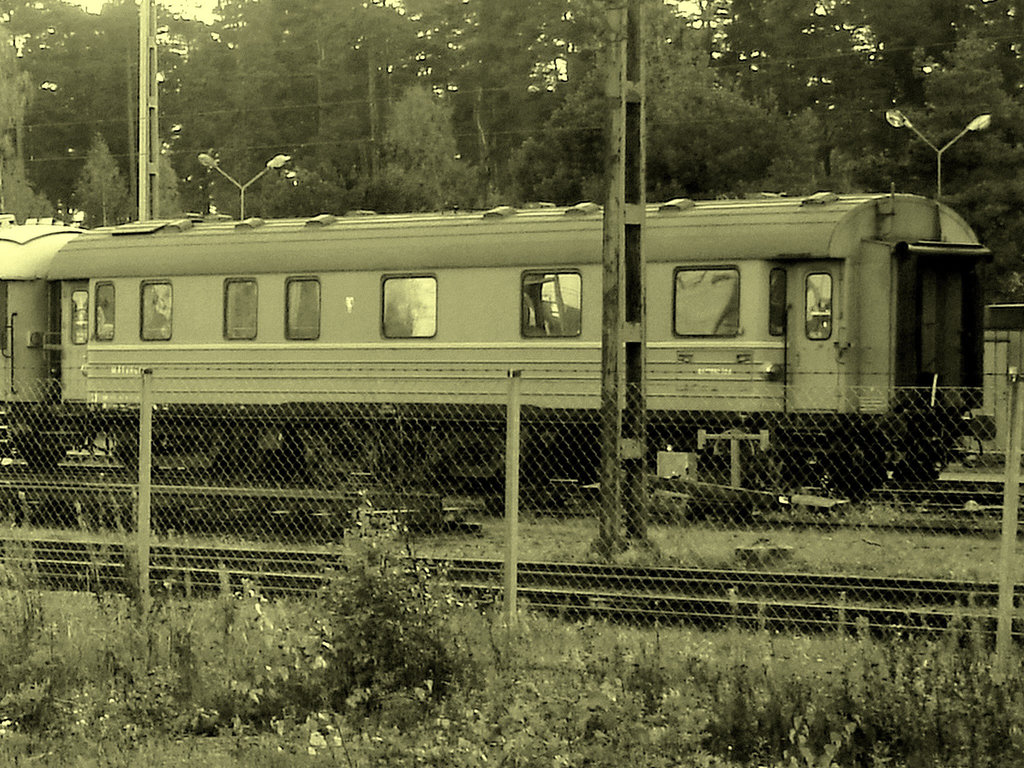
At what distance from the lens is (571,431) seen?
786 inches

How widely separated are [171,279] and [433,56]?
50.3 metres

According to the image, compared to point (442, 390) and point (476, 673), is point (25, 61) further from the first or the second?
Result: point (476, 673)

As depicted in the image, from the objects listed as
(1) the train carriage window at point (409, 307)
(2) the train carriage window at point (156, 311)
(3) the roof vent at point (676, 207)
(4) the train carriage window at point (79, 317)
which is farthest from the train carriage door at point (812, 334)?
(4) the train carriage window at point (79, 317)

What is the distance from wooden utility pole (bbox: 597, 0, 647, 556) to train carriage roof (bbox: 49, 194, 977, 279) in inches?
132

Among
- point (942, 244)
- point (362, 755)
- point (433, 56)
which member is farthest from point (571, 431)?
point (433, 56)

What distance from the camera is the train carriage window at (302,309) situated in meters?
21.7

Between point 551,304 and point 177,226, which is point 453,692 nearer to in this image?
point 551,304

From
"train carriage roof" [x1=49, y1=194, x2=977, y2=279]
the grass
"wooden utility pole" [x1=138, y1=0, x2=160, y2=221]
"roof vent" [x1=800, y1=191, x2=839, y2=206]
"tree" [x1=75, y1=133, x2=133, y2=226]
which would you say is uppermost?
"tree" [x1=75, y1=133, x2=133, y2=226]

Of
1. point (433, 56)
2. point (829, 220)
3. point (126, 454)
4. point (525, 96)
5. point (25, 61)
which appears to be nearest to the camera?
point (829, 220)

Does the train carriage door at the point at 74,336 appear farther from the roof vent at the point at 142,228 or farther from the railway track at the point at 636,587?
the railway track at the point at 636,587

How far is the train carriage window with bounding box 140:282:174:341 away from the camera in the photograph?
22766mm

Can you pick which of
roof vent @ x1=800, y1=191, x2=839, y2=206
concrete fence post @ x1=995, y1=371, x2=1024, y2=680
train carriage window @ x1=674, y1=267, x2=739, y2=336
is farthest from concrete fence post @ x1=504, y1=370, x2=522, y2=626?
roof vent @ x1=800, y1=191, x2=839, y2=206

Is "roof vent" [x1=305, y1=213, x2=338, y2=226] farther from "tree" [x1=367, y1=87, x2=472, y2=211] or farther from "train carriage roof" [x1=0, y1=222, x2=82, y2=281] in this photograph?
"tree" [x1=367, y1=87, x2=472, y2=211]

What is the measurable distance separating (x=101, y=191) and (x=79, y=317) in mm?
39128
